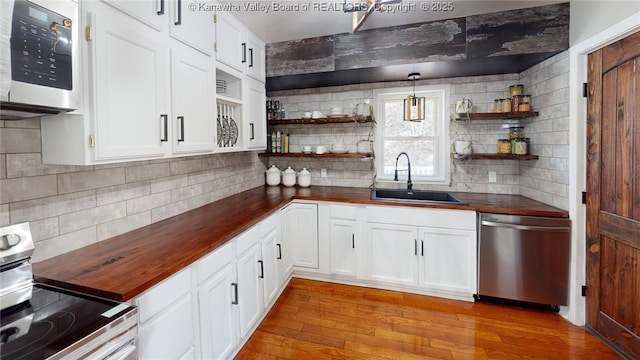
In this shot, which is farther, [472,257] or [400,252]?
[400,252]

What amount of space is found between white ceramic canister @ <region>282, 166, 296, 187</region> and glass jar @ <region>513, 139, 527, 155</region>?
2344mm

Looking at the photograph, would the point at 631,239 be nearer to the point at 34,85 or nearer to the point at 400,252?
the point at 400,252

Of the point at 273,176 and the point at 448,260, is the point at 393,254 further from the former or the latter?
the point at 273,176

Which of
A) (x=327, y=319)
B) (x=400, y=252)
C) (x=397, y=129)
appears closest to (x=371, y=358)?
(x=327, y=319)

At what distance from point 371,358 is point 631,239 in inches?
72.1

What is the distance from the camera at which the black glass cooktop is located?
32.7 inches

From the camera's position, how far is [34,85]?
1.06 meters

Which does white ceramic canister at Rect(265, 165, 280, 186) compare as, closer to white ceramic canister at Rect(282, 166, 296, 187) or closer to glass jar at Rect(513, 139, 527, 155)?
white ceramic canister at Rect(282, 166, 296, 187)

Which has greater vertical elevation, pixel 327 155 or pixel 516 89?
pixel 516 89

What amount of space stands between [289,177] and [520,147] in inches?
95.7

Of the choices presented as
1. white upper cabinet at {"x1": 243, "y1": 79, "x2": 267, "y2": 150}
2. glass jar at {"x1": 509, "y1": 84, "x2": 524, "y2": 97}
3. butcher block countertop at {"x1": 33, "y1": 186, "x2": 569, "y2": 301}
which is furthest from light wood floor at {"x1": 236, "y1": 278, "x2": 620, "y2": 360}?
glass jar at {"x1": 509, "y1": 84, "x2": 524, "y2": 97}

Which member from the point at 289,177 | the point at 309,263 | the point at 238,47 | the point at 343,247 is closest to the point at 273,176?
the point at 289,177

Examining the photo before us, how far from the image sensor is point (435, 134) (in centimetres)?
323

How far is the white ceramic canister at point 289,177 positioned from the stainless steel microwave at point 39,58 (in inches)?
94.2
